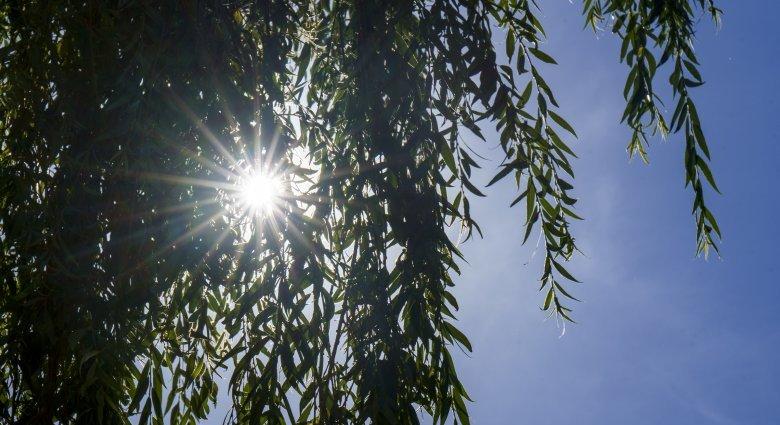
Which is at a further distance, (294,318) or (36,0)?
(36,0)

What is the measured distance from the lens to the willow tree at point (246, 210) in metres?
1.75

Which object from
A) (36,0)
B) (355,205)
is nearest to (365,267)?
(355,205)

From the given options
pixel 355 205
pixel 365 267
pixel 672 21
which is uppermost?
pixel 672 21

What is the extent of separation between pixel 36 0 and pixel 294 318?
1307 millimetres

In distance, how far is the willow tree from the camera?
5.74 ft

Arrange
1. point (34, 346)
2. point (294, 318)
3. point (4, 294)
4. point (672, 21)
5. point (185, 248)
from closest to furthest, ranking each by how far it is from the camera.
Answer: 1. point (294, 318)
2. point (185, 248)
3. point (34, 346)
4. point (4, 294)
5. point (672, 21)

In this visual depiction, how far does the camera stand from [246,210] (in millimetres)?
1876

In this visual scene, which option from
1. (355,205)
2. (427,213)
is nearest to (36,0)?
(355,205)

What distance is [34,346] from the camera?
198cm

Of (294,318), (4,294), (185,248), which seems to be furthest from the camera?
(4,294)

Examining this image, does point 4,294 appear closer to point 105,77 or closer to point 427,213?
point 105,77

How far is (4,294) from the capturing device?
223cm

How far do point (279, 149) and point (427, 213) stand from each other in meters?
0.40

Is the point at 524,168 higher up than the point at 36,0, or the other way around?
the point at 36,0
